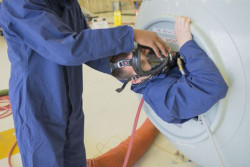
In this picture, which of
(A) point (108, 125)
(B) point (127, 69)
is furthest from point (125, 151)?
(B) point (127, 69)

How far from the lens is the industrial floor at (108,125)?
154 cm

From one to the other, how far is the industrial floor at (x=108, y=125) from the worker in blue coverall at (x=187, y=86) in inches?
25.5

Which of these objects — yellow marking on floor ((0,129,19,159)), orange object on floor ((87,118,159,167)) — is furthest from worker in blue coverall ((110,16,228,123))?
yellow marking on floor ((0,129,19,159))

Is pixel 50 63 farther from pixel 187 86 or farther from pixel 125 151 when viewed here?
pixel 125 151

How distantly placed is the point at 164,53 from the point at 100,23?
10.3 ft

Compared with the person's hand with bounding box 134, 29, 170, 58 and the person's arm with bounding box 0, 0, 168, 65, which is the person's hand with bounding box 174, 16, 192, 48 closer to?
the person's hand with bounding box 134, 29, 170, 58

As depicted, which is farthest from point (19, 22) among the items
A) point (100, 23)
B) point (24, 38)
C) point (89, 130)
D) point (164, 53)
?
point (100, 23)

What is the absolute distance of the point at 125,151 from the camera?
1521mm

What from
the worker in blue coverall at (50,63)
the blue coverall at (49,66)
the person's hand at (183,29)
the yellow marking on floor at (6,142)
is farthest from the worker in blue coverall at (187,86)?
the yellow marking on floor at (6,142)

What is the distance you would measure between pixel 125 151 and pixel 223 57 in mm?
984

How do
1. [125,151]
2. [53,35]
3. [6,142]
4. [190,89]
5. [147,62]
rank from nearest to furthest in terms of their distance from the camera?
[53,35] < [190,89] < [147,62] < [125,151] < [6,142]

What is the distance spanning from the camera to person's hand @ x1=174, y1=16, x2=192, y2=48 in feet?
2.70

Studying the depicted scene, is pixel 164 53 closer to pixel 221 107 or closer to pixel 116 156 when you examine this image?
pixel 221 107

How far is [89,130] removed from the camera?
6.06 ft
